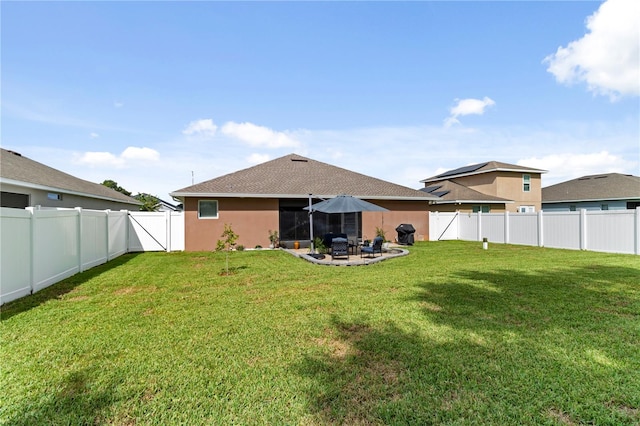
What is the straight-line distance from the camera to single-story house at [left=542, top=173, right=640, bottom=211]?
25156 millimetres

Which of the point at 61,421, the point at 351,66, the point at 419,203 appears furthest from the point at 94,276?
the point at 419,203

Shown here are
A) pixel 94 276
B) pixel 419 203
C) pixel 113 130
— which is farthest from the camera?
pixel 419 203

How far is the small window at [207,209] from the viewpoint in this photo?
14914 millimetres

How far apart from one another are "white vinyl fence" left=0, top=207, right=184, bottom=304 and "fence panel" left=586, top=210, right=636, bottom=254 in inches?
759

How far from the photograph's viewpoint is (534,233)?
15562mm

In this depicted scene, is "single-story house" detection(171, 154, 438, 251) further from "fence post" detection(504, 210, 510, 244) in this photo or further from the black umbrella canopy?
"fence post" detection(504, 210, 510, 244)

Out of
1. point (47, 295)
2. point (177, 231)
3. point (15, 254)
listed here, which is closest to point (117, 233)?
point (177, 231)

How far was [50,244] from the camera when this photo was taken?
6.93 meters

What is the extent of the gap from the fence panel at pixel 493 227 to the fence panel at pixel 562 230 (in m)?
2.43

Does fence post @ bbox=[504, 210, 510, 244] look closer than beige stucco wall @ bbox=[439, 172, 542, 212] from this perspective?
Yes

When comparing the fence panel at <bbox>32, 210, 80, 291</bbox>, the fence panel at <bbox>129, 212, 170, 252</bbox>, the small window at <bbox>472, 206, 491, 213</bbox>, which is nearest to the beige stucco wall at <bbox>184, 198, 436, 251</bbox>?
the fence panel at <bbox>129, 212, 170, 252</bbox>

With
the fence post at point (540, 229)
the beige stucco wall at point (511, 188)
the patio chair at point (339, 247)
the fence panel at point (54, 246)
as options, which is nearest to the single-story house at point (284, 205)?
the patio chair at point (339, 247)

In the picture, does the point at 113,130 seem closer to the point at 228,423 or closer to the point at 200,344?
the point at 200,344

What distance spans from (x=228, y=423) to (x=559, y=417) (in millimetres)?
2653
